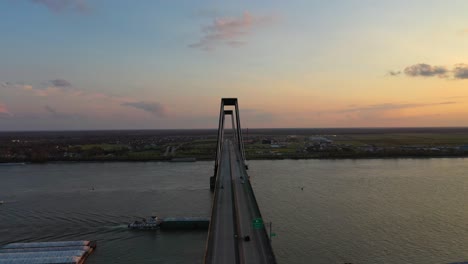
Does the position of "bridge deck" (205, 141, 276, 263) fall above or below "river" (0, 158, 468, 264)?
above

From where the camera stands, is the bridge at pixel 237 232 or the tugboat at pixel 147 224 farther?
the tugboat at pixel 147 224

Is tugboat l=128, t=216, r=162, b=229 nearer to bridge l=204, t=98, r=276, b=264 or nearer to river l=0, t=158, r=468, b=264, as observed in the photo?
river l=0, t=158, r=468, b=264

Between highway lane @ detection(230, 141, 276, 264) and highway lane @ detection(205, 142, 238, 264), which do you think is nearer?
highway lane @ detection(230, 141, 276, 264)

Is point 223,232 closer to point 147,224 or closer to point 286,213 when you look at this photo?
point 147,224

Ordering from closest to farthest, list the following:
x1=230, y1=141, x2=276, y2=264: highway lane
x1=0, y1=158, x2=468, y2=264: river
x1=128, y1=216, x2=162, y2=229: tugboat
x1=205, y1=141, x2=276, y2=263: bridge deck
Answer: x1=230, y1=141, x2=276, y2=264: highway lane < x1=205, y1=141, x2=276, y2=263: bridge deck < x1=0, y1=158, x2=468, y2=264: river < x1=128, y1=216, x2=162, y2=229: tugboat

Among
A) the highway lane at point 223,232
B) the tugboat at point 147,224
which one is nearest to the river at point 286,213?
the tugboat at point 147,224

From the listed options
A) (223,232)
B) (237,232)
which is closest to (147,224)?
(223,232)

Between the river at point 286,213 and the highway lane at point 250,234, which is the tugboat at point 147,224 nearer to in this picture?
the river at point 286,213

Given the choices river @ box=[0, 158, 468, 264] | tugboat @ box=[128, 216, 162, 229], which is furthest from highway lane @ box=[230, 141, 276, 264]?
tugboat @ box=[128, 216, 162, 229]
